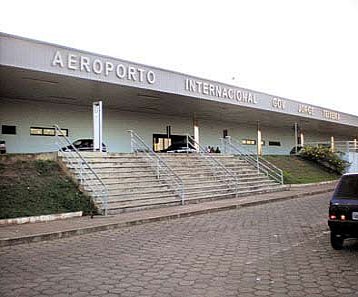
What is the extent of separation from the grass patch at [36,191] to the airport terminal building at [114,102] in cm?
412

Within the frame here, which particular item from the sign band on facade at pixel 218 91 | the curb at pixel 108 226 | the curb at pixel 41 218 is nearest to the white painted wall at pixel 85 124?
the sign band on facade at pixel 218 91

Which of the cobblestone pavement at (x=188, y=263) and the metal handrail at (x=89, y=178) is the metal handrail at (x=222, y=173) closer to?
the metal handrail at (x=89, y=178)

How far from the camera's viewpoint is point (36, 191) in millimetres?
13219

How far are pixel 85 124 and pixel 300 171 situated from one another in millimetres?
13592

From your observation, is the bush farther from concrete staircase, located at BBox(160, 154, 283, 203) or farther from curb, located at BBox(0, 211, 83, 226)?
curb, located at BBox(0, 211, 83, 226)

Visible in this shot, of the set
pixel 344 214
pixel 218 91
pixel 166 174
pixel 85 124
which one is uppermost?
pixel 218 91

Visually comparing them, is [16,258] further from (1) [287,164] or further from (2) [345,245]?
(1) [287,164]

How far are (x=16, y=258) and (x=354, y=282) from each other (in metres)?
5.56

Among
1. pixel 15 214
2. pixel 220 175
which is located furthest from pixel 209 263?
pixel 220 175

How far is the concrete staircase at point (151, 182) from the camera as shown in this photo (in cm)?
1499

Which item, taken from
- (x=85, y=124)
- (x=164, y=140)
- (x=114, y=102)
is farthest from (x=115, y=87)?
(x=164, y=140)

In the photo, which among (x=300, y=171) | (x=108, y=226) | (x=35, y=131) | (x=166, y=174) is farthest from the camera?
(x=300, y=171)

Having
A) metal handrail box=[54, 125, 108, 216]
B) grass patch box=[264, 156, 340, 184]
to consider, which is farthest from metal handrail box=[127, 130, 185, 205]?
grass patch box=[264, 156, 340, 184]

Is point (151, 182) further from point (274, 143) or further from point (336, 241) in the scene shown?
point (274, 143)
